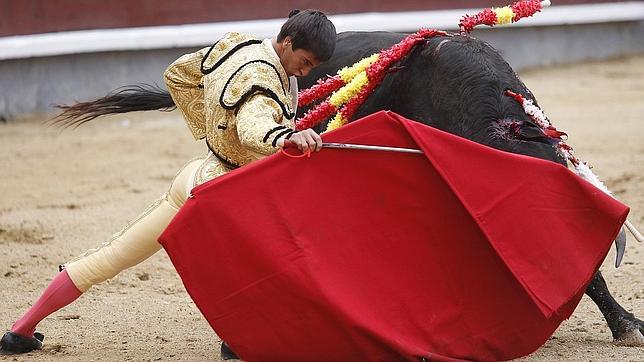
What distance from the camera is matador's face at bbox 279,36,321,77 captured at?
8.84 ft

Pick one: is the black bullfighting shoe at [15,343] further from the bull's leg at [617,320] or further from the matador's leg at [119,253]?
the bull's leg at [617,320]

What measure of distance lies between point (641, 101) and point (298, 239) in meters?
6.01

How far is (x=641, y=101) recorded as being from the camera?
320 inches

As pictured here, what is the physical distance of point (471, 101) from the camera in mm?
3146

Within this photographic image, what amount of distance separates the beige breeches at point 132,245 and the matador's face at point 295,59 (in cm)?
37

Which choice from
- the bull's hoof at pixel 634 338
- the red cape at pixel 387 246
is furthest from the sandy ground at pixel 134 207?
the red cape at pixel 387 246

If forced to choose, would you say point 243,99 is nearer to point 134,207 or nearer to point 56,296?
point 56,296

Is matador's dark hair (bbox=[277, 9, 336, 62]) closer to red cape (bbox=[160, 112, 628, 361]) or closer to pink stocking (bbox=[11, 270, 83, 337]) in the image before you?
red cape (bbox=[160, 112, 628, 361])

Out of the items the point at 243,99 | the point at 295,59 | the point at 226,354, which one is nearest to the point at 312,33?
the point at 295,59

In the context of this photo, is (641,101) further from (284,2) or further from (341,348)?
(341,348)

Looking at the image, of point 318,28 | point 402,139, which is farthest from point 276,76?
point 402,139

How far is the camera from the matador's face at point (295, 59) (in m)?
2.69

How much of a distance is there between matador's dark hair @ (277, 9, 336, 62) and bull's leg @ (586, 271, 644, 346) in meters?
1.02

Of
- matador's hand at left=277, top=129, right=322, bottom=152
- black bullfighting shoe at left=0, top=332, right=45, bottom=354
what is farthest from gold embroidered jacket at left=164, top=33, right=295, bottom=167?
black bullfighting shoe at left=0, top=332, right=45, bottom=354
